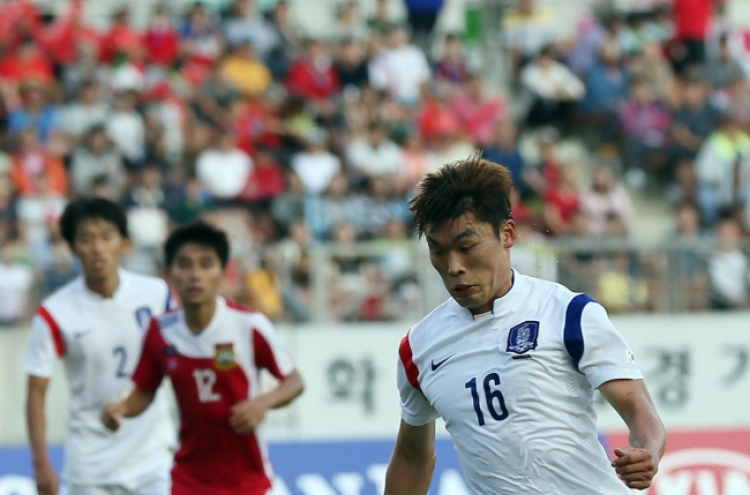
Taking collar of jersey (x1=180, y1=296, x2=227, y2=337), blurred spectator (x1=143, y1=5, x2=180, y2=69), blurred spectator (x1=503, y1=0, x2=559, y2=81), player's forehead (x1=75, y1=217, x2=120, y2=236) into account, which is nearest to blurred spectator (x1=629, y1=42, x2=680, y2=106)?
blurred spectator (x1=503, y1=0, x2=559, y2=81)

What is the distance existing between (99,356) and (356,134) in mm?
7911

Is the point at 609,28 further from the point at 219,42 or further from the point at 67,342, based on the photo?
the point at 67,342

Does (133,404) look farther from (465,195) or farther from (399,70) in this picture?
(399,70)

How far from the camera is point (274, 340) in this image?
23.6ft

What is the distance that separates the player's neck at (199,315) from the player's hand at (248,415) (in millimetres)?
564

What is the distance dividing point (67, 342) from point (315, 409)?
502cm

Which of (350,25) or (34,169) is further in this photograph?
(350,25)

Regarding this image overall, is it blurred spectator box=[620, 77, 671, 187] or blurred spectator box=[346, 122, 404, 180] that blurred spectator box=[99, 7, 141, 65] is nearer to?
blurred spectator box=[346, 122, 404, 180]

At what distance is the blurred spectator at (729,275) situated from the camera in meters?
12.6

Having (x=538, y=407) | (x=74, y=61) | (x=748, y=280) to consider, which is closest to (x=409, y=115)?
(x=74, y=61)

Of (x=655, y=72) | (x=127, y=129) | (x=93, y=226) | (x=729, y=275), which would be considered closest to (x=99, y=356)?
(x=93, y=226)

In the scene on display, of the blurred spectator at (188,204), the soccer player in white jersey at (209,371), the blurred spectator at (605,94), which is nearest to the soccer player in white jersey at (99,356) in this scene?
the soccer player in white jersey at (209,371)

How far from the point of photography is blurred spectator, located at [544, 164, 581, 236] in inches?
567

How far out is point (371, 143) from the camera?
50.5 ft
